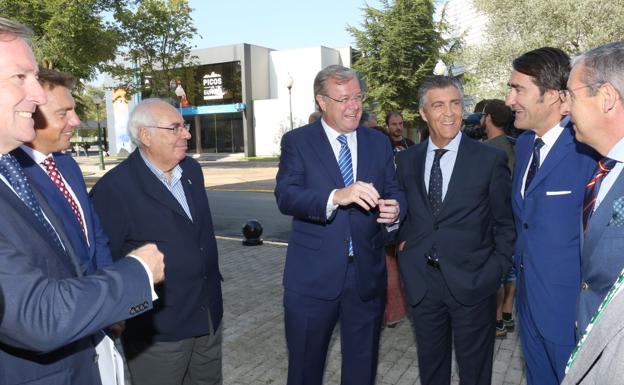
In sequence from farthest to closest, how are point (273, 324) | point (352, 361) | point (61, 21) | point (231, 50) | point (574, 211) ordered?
point (231, 50) → point (61, 21) → point (273, 324) → point (352, 361) → point (574, 211)

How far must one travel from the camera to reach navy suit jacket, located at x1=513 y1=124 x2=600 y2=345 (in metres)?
2.84

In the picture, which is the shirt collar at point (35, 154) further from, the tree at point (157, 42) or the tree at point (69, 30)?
the tree at point (157, 42)

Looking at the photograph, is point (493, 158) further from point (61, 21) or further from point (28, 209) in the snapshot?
point (61, 21)

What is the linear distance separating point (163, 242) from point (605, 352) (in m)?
2.45

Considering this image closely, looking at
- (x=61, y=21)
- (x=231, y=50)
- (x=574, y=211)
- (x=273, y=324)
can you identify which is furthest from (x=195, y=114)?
(x=574, y=211)

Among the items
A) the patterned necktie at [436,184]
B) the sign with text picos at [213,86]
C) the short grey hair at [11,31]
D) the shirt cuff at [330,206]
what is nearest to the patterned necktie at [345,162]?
the shirt cuff at [330,206]

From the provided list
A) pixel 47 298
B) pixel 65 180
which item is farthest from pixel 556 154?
pixel 65 180

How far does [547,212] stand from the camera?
2.91 metres

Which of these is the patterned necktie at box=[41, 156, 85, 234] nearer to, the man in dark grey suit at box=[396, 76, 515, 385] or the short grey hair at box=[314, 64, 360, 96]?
the short grey hair at box=[314, 64, 360, 96]

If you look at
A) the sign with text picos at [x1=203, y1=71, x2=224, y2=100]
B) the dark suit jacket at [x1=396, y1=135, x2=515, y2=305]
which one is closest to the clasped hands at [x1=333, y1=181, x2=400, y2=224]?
the dark suit jacket at [x1=396, y1=135, x2=515, y2=305]

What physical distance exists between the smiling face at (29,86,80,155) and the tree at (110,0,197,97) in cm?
2775

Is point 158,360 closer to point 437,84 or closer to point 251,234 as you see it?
point 437,84

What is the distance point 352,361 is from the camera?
3424mm

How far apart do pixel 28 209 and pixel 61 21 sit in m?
21.0
